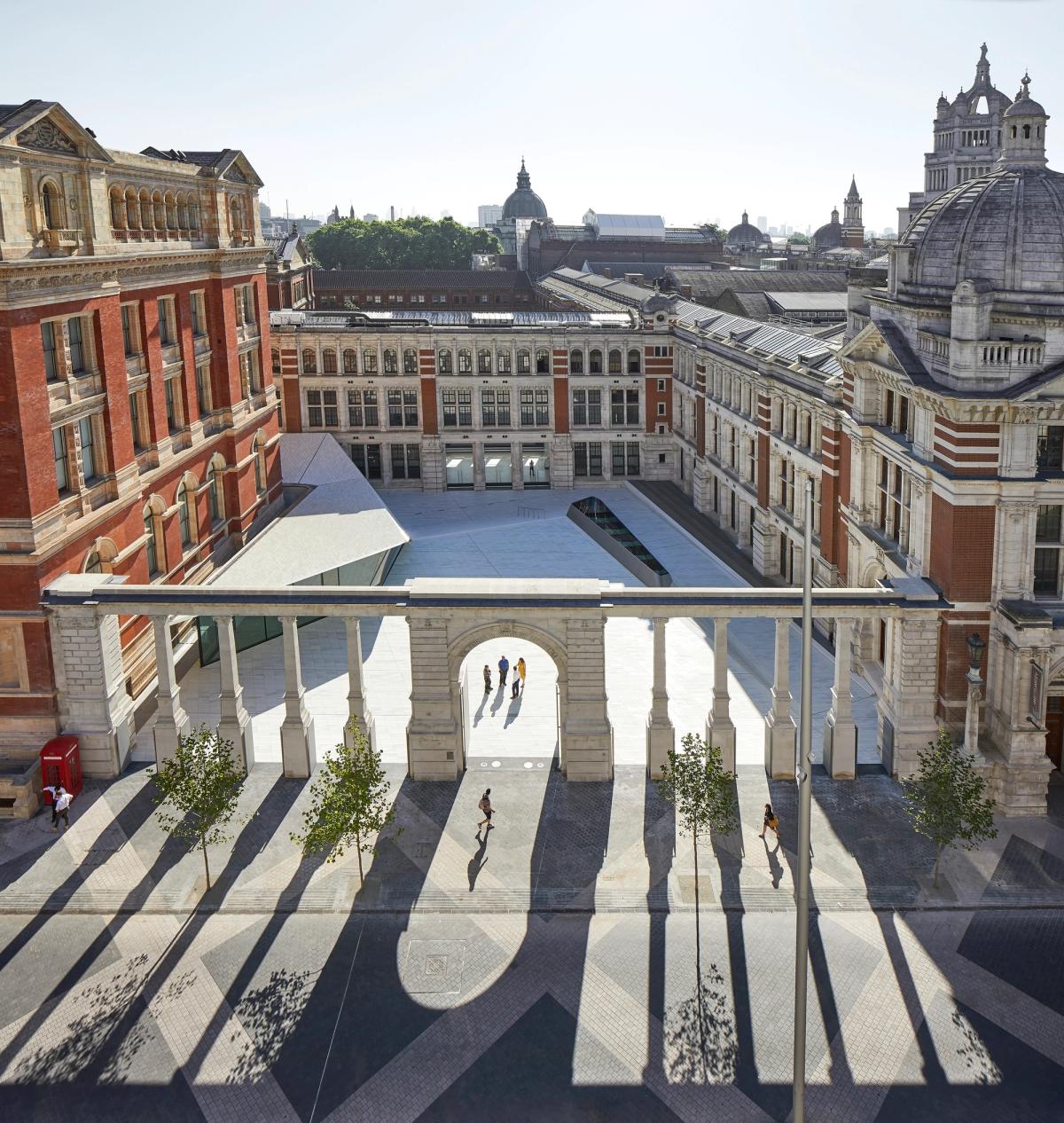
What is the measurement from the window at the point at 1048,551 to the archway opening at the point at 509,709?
16.2 m

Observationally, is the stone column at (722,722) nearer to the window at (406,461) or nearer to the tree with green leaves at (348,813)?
the tree with green leaves at (348,813)

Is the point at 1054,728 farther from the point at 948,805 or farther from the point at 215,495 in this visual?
the point at 215,495

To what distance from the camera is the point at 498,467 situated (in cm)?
8819

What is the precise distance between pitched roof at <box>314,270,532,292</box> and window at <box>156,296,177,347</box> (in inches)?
3651

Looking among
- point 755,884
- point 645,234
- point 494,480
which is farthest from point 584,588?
point 645,234

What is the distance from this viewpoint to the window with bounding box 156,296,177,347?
168 ft

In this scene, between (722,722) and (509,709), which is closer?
(722,722)

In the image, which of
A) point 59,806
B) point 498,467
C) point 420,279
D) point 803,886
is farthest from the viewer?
point 420,279

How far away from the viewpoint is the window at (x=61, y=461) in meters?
39.8

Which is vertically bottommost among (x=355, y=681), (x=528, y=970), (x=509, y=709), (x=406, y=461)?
(x=528, y=970)

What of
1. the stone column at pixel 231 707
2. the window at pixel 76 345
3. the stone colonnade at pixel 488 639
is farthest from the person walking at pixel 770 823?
the window at pixel 76 345

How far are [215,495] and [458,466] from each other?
109 ft

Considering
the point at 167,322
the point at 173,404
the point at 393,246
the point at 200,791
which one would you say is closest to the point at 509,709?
the point at 200,791

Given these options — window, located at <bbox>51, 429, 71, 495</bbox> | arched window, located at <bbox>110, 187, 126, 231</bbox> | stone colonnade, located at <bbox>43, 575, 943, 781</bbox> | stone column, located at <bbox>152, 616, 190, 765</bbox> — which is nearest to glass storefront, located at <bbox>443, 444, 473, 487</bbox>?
arched window, located at <bbox>110, 187, 126, 231</bbox>
